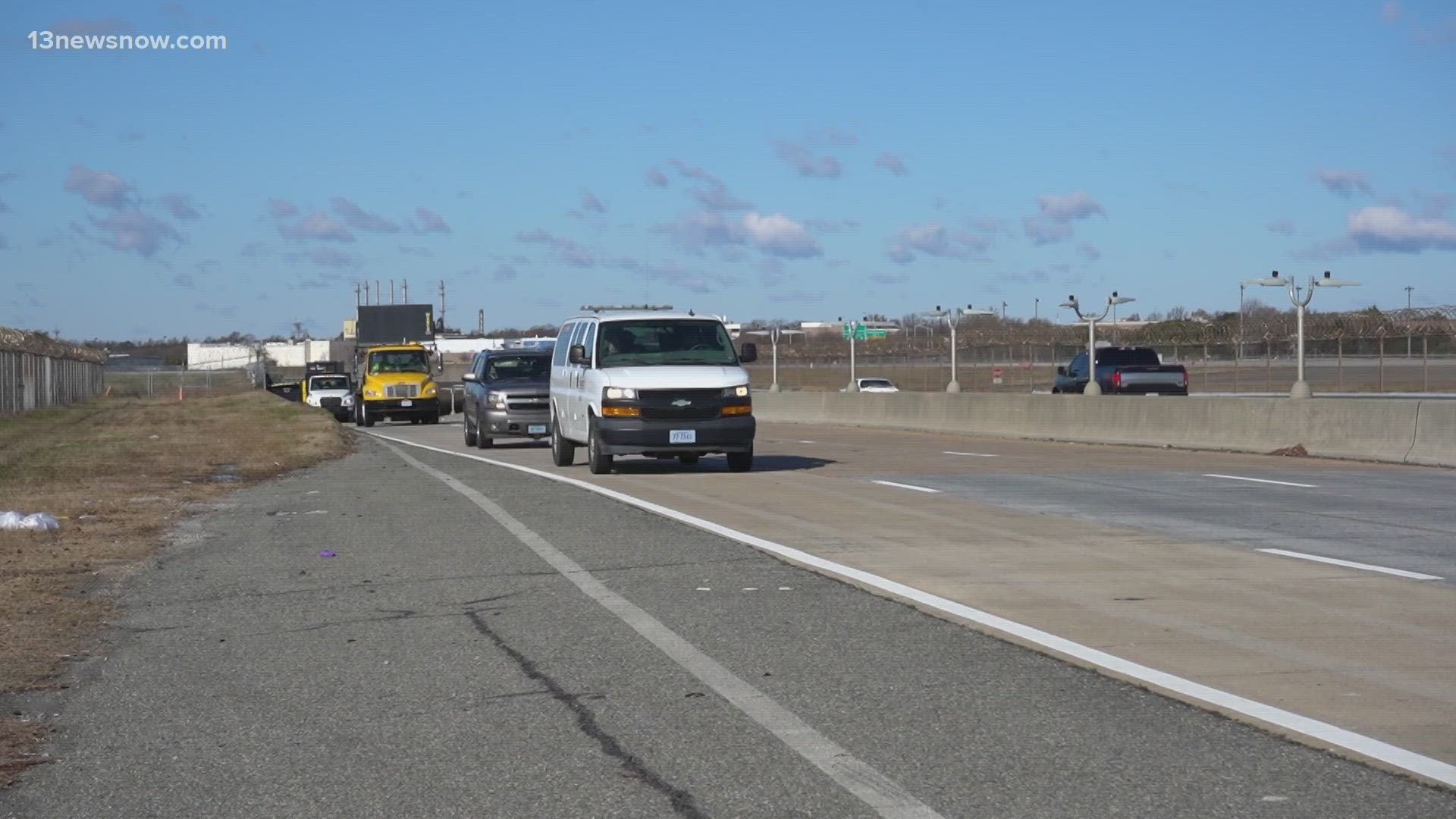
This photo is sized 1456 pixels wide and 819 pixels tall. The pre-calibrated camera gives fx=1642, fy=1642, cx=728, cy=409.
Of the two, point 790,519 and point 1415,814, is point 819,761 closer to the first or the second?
point 1415,814

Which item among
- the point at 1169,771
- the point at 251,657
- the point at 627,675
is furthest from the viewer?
the point at 251,657

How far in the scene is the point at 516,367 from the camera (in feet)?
105

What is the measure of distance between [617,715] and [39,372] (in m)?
51.5

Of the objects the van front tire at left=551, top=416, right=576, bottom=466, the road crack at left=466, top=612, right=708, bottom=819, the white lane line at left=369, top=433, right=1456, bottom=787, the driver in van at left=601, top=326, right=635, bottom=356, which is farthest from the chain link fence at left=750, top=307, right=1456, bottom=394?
the road crack at left=466, top=612, right=708, bottom=819

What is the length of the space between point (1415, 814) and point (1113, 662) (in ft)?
8.55

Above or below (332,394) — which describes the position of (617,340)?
above

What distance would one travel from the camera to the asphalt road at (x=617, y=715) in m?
5.75

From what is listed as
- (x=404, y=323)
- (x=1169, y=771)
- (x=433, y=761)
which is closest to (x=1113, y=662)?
(x=1169, y=771)

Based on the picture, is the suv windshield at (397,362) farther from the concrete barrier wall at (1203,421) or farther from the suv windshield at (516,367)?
the suv windshield at (516,367)

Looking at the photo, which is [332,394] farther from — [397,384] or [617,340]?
[617,340]

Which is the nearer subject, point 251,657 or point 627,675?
point 627,675

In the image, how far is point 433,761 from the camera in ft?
20.8

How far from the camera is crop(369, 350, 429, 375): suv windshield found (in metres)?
45.5

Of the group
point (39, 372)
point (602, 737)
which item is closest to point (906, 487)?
point (602, 737)
